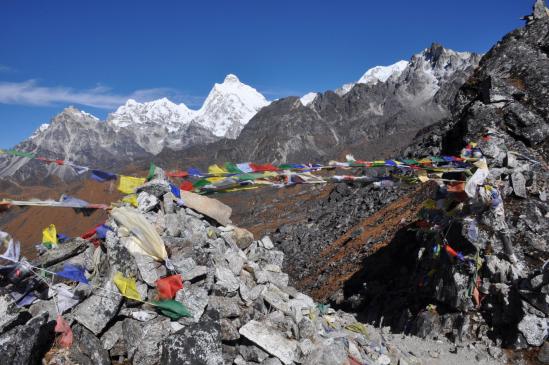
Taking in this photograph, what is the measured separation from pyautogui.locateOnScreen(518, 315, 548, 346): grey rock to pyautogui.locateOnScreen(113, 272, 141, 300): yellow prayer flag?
7823mm

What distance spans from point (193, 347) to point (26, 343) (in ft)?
7.24

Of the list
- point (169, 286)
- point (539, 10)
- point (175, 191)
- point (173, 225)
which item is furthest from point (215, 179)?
point (539, 10)

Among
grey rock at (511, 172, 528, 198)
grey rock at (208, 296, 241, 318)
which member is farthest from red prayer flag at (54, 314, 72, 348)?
grey rock at (511, 172, 528, 198)

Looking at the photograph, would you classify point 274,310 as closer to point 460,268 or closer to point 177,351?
point 177,351

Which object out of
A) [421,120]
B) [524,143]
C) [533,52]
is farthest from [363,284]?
[421,120]

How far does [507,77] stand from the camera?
51.4ft

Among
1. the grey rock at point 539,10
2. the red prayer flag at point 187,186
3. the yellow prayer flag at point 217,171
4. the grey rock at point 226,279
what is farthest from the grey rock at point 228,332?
the grey rock at point 539,10

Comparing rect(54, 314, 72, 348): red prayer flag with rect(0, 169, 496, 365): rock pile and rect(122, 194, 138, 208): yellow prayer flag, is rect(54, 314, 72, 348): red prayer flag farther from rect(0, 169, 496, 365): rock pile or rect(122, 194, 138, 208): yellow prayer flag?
rect(122, 194, 138, 208): yellow prayer flag

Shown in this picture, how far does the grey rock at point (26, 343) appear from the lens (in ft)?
18.2

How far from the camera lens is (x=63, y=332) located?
606cm

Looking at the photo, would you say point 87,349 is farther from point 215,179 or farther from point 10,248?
point 215,179

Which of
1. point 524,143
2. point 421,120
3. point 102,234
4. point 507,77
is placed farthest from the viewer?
point 421,120

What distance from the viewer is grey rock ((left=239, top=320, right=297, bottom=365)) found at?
22.2 ft

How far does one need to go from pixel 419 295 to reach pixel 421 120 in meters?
109
